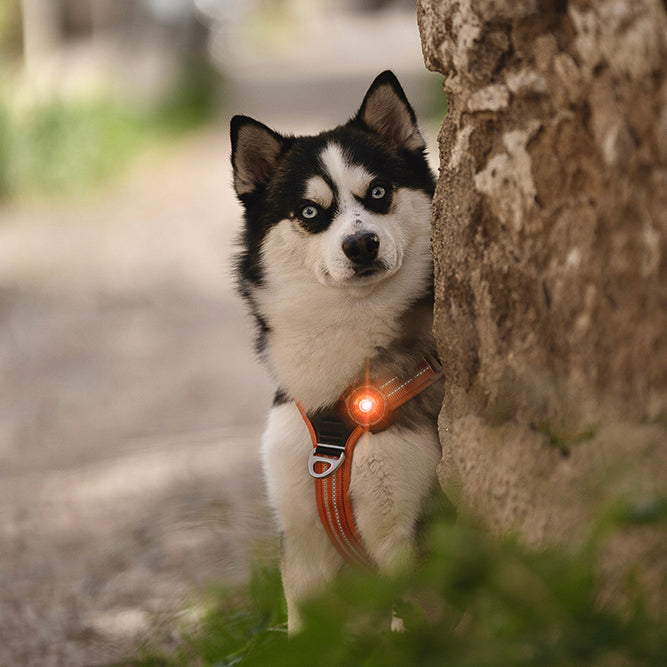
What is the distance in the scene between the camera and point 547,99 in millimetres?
1622

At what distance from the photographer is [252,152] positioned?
9.66ft

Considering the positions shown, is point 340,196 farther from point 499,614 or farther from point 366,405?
point 499,614

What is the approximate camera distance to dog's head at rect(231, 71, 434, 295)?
2.58 m

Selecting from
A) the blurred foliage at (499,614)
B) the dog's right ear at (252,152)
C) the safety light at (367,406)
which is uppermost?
the dog's right ear at (252,152)

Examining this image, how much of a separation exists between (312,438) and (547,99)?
131cm

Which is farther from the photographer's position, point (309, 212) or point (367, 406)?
point (309, 212)

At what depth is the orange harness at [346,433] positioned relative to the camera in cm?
245

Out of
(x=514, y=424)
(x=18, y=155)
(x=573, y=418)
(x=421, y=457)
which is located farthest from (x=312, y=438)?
(x=18, y=155)

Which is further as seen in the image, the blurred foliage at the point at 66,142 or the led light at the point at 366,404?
the blurred foliage at the point at 66,142

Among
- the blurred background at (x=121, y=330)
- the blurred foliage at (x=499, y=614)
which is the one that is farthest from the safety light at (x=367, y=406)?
the blurred background at (x=121, y=330)

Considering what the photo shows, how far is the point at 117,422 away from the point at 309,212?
3963mm

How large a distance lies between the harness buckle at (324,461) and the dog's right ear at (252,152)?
105 centimetres

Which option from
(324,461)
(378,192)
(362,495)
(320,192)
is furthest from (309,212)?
(362,495)

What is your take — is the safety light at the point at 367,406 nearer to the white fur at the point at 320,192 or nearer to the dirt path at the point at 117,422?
the white fur at the point at 320,192
